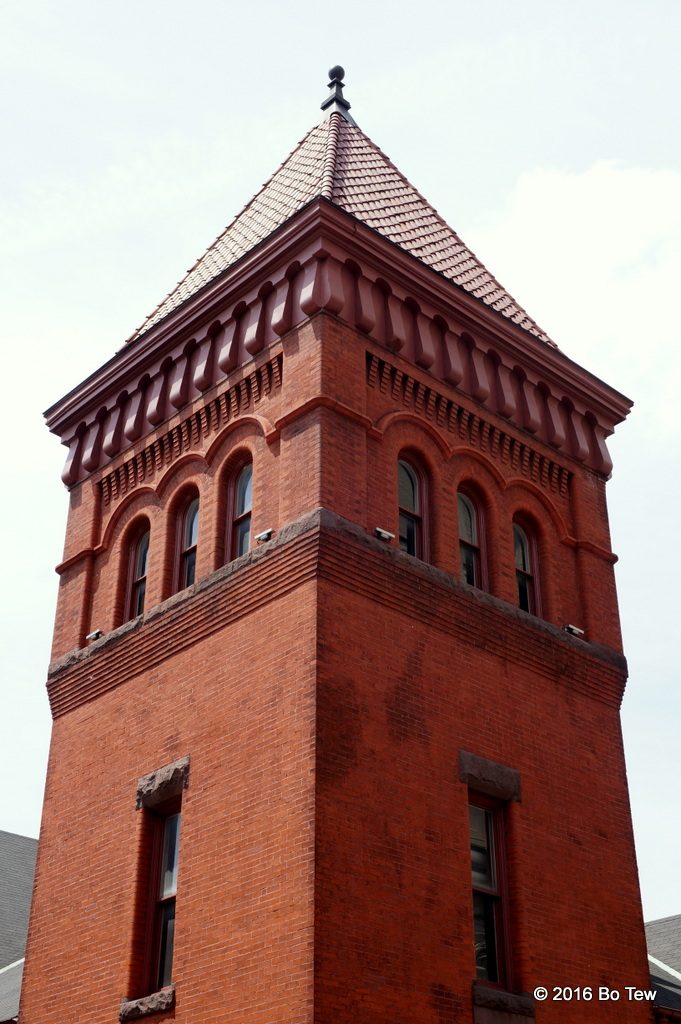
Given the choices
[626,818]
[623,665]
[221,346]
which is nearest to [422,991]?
[626,818]

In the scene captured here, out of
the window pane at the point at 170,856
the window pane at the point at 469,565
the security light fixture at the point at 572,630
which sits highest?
the window pane at the point at 469,565

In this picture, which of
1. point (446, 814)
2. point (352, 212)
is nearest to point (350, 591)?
point (446, 814)

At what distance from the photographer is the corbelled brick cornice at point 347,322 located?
55.8 ft

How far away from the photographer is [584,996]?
15188mm

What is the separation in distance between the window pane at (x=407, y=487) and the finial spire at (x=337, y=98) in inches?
338

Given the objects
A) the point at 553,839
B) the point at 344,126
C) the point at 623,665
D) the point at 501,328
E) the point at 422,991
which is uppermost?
the point at 344,126

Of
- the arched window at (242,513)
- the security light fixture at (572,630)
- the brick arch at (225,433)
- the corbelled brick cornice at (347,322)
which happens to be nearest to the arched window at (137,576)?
the corbelled brick cornice at (347,322)

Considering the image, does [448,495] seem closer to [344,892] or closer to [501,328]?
[501,328]

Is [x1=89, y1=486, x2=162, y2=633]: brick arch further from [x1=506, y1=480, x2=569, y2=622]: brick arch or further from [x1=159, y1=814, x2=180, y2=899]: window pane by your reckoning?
[x1=506, y1=480, x2=569, y2=622]: brick arch

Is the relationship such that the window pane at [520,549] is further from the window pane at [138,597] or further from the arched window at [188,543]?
the window pane at [138,597]

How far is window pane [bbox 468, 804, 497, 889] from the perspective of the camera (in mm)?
15025

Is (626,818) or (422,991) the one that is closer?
(422,991)

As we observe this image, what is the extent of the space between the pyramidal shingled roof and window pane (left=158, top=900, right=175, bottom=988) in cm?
877

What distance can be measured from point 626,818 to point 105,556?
26.9 ft
